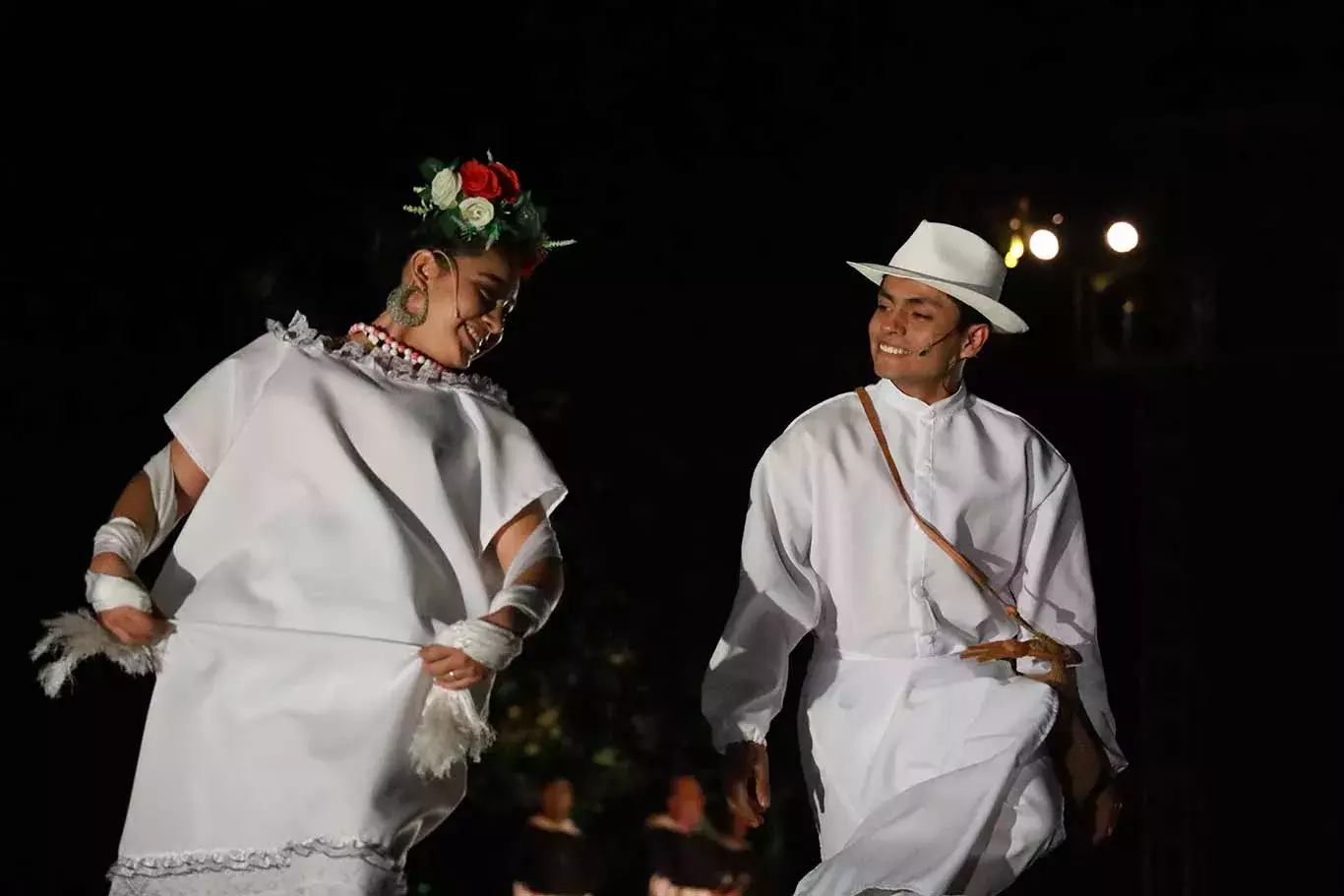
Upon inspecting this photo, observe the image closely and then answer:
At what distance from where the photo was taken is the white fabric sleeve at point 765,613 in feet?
15.3

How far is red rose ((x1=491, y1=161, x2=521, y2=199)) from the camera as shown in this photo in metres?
4.48

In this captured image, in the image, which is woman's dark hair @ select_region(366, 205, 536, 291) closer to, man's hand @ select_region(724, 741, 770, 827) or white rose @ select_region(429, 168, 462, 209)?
white rose @ select_region(429, 168, 462, 209)

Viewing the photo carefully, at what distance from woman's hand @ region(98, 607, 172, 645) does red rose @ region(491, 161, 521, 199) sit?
126 centimetres

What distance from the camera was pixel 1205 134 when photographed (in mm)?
6762

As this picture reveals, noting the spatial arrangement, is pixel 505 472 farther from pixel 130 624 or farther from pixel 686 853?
pixel 686 853

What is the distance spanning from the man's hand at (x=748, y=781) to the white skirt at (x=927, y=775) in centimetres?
19

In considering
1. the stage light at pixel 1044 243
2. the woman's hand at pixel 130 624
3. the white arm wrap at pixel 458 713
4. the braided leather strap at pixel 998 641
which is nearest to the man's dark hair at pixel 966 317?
the braided leather strap at pixel 998 641

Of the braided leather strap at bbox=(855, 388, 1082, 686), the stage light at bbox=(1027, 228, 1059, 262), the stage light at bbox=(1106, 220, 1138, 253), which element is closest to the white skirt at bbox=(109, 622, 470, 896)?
the braided leather strap at bbox=(855, 388, 1082, 686)

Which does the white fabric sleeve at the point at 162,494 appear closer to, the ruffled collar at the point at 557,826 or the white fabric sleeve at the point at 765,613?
the white fabric sleeve at the point at 765,613

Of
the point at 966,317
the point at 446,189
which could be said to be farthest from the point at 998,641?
the point at 446,189

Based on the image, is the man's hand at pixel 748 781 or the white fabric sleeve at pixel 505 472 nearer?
the white fabric sleeve at pixel 505 472

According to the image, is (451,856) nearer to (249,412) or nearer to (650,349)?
(650,349)

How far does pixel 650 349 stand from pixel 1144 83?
6.56 ft

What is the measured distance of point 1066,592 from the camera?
487cm
